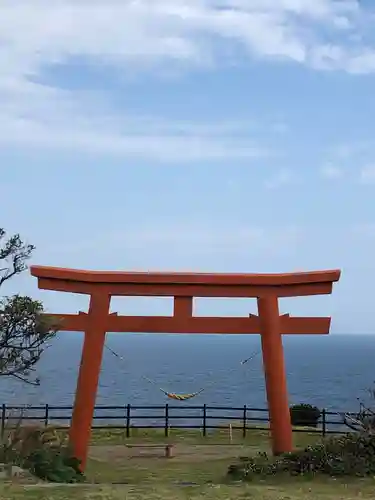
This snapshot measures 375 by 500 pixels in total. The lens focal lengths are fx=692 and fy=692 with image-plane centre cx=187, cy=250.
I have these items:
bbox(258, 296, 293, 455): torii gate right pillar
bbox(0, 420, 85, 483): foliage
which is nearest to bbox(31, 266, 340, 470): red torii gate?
bbox(258, 296, 293, 455): torii gate right pillar

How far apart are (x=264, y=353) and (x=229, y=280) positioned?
1.37 m

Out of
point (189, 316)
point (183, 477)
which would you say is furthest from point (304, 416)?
point (183, 477)

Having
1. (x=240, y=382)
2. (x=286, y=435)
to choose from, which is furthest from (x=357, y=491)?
(x=240, y=382)

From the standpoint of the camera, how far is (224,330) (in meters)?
11.6

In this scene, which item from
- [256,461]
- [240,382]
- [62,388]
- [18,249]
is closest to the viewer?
[18,249]

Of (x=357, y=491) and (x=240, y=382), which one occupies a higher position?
(x=240, y=382)

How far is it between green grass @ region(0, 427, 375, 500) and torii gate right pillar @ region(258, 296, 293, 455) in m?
1.00

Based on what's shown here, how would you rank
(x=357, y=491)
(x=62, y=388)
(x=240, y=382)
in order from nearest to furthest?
1. (x=357, y=491)
2. (x=62, y=388)
3. (x=240, y=382)

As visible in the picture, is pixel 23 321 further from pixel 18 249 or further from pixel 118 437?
pixel 118 437

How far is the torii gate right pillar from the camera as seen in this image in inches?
453

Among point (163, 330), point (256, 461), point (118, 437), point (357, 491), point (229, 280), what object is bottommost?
point (357, 491)

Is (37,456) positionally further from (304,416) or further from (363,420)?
(304,416)

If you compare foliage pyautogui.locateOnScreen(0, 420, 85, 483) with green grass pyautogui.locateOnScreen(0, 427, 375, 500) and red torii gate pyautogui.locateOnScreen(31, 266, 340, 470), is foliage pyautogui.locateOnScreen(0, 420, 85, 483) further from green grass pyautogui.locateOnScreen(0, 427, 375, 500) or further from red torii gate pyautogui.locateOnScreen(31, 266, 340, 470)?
red torii gate pyautogui.locateOnScreen(31, 266, 340, 470)

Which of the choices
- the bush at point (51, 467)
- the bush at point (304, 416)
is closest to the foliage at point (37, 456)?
the bush at point (51, 467)
